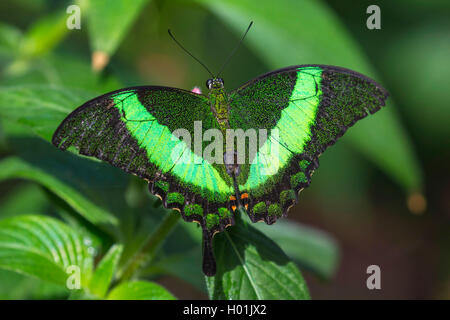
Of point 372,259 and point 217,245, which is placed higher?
point 372,259

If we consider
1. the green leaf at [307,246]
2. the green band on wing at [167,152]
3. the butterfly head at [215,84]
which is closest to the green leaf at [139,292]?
the green band on wing at [167,152]

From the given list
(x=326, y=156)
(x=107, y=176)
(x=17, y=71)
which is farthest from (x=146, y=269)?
(x=326, y=156)

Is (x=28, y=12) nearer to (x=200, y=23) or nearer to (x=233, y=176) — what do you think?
(x=200, y=23)

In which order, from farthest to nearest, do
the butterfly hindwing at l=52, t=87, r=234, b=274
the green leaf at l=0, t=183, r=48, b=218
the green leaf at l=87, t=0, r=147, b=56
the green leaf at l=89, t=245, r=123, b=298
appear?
the green leaf at l=0, t=183, r=48, b=218 < the green leaf at l=87, t=0, r=147, b=56 < the green leaf at l=89, t=245, r=123, b=298 < the butterfly hindwing at l=52, t=87, r=234, b=274

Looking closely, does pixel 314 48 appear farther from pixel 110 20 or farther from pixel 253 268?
pixel 253 268

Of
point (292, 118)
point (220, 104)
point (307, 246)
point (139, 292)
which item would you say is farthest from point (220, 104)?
point (307, 246)

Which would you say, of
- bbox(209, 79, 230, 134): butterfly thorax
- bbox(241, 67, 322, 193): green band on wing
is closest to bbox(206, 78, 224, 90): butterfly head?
bbox(209, 79, 230, 134): butterfly thorax

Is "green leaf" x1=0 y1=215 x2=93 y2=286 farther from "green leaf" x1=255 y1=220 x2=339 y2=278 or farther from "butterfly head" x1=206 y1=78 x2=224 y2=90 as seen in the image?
"green leaf" x1=255 y1=220 x2=339 y2=278
